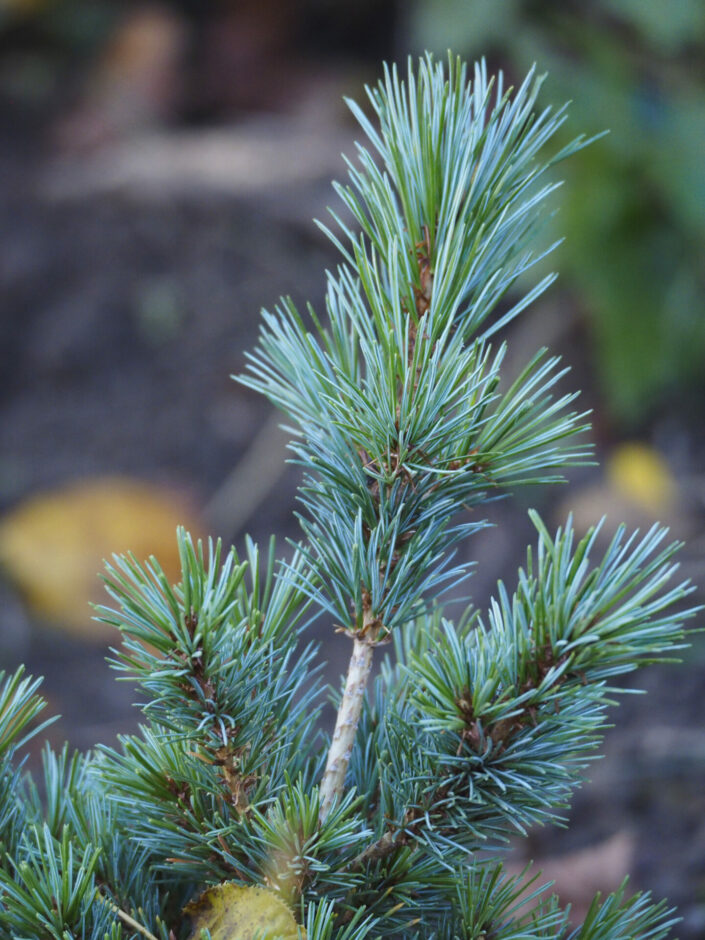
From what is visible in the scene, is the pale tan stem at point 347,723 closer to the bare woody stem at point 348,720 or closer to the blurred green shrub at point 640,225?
the bare woody stem at point 348,720

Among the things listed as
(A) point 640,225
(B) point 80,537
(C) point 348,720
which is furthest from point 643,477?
(C) point 348,720

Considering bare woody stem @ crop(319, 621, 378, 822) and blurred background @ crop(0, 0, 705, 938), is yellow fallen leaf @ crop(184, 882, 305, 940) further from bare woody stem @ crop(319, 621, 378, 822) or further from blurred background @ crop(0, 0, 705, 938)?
blurred background @ crop(0, 0, 705, 938)

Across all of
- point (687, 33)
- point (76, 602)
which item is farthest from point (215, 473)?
point (687, 33)

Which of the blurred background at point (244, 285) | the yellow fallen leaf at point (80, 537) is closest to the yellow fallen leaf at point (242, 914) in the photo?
the blurred background at point (244, 285)

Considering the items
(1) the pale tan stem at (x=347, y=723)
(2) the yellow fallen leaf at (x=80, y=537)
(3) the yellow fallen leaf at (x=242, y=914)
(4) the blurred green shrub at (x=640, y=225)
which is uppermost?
(4) the blurred green shrub at (x=640, y=225)

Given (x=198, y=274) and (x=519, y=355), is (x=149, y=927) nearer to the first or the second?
(x=519, y=355)

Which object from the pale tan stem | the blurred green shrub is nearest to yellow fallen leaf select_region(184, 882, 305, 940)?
the pale tan stem
